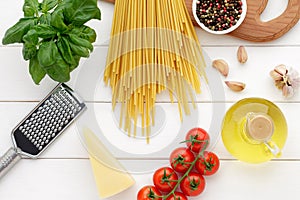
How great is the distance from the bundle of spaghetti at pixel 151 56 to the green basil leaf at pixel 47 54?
192mm

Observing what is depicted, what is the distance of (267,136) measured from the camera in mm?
1287

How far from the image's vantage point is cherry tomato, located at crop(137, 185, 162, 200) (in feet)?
4.19

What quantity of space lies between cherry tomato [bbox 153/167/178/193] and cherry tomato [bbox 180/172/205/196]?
0.08 feet

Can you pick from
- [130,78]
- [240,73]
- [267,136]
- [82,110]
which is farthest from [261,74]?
[82,110]

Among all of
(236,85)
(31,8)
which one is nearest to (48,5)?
(31,8)

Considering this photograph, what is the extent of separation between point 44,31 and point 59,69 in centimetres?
10

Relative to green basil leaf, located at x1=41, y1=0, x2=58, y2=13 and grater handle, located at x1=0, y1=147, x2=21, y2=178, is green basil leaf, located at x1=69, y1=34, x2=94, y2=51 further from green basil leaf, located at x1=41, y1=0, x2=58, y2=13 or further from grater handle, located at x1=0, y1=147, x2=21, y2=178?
grater handle, located at x1=0, y1=147, x2=21, y2=178

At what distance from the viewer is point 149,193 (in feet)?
4.22

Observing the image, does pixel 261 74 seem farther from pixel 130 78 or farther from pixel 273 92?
pixel 130 78

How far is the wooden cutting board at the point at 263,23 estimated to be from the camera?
4.46 feet

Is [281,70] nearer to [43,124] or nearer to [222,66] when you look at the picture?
[222,66]

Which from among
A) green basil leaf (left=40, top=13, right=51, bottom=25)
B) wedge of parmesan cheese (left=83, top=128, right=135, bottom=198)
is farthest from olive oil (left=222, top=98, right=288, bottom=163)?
green basil leaf (left=40, top=13, right=51, bottom=25)

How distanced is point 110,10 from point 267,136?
1.76ft

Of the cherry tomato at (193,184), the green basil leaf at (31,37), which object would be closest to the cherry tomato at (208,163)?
the cherry tomato at (193,184)
